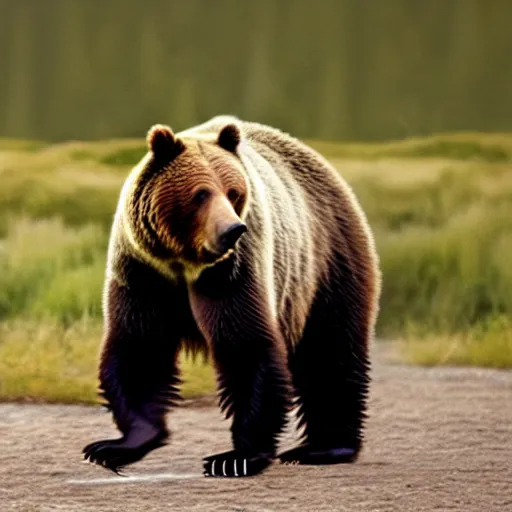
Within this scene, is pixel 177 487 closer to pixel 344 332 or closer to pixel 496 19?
pixel 344 332

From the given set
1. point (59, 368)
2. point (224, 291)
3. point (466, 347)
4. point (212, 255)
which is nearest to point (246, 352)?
point (224, 291)

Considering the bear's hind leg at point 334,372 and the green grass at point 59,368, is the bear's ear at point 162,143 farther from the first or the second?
the green grass at point 59,368

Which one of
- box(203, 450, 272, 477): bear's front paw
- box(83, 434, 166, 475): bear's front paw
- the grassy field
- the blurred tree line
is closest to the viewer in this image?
box(203, 450, 272, 477): bear's front paw

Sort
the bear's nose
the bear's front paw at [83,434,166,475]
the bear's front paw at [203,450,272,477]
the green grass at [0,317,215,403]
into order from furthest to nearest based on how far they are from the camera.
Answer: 1. the green grass at [0,317,215,403]
2. the bear's front paw at [83,434,166,475]
3. the bear's front paw at [203,450,272,477]
4. the bear's nose

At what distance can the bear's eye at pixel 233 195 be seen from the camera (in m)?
3.61

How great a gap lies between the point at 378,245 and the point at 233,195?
2044mm

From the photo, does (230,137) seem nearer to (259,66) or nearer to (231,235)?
(231,235)

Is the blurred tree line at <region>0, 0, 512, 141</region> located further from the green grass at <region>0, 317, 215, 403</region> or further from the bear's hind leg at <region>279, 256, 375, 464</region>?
the bear's hind leg at <region>279, 256, 375, 464</region>

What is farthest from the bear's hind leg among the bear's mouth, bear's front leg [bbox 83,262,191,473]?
the bear's mouth

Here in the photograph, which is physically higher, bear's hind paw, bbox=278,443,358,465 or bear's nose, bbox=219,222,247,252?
bear's nose, bbox=219,222,247,252

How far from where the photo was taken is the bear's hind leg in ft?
13.7

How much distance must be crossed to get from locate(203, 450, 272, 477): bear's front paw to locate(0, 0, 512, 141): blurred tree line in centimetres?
188

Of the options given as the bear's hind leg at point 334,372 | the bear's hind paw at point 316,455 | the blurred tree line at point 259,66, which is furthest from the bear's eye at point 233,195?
the blurred tree line at point 259,66

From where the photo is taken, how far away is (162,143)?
3.59 m
